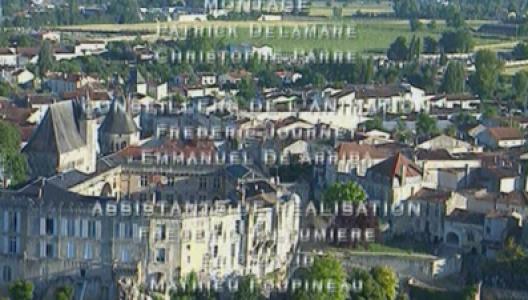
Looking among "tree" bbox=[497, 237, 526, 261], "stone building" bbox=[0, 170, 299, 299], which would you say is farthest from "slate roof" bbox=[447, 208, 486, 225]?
"stone building" bbox=[0, 170, 299, 299]

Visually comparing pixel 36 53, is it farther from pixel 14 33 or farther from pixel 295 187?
pixel 295 187

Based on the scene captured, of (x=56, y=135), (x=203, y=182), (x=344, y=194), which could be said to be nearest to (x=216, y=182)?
(x=203, y=182)

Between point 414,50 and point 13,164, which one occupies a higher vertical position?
point 13,164

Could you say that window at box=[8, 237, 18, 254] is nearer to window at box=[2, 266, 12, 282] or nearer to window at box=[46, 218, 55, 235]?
window at box=[2, 266, 12, 282]

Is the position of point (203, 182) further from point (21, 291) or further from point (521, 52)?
point (521, 52)

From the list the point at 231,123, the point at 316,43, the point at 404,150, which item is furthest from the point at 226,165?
the point at 316,43
